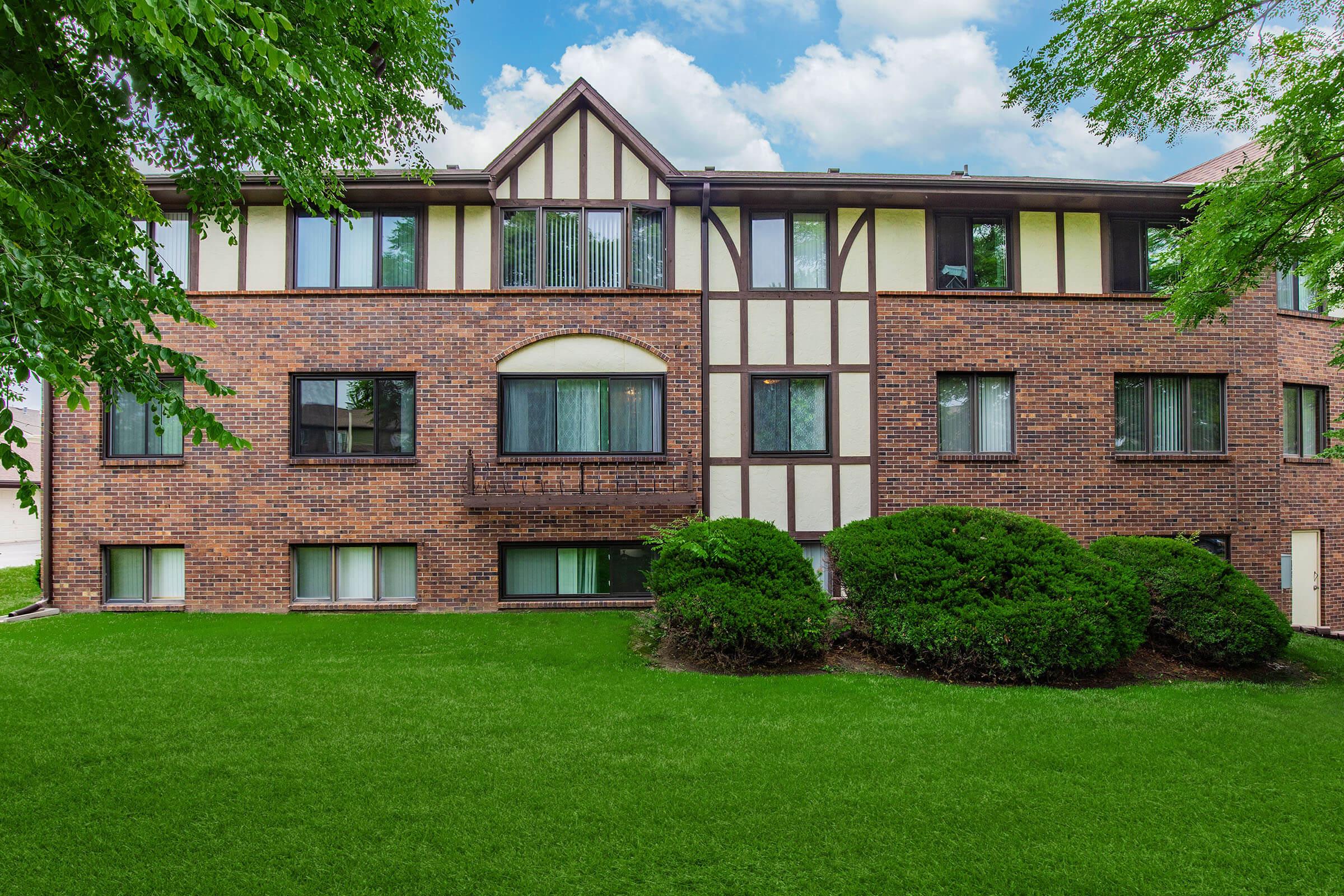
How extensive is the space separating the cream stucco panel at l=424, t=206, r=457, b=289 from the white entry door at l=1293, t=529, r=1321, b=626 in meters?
15.3

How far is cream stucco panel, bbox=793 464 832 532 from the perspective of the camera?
34.4ft

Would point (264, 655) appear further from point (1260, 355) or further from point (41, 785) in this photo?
point (1260, 355)

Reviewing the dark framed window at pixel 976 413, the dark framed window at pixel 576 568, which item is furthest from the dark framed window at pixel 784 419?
the dark framed window at pixel 576 568

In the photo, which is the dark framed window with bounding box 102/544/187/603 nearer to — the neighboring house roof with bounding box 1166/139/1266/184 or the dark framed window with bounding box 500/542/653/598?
the dark framed window with bounding box 500/542/653/598

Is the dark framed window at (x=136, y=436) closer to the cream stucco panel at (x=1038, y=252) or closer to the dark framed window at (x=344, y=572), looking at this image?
the dark framed window at (x=344, y=572)

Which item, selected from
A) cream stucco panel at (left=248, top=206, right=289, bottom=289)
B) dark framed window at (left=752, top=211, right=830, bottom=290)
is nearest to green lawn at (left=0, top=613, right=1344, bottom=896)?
cream stucco panel at (left=248, top=206, right=289, bottom=289)

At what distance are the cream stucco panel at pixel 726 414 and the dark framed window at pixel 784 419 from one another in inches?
10.1

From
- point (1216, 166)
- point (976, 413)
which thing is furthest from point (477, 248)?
point (1216, 166)

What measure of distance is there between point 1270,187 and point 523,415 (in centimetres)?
980

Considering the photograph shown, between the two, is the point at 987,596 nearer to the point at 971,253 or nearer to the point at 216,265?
the point at 971,253

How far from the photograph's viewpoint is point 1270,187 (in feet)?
23.1

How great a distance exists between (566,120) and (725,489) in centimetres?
645

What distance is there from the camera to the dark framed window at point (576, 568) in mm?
10500

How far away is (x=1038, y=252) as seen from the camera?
10.8m
